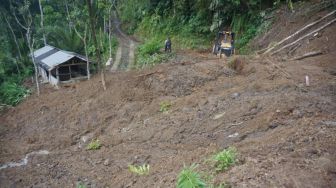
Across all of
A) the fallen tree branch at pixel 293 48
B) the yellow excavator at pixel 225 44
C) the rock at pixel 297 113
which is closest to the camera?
the rock at pixel 297 113

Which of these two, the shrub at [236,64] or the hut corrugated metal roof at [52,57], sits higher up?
the hut corrugated metal roof at [52,57]

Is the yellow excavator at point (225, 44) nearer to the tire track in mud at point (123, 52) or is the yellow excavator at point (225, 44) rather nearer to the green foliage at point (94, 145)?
the tire track in mud at point (123, 52)

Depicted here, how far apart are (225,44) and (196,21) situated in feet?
26.1

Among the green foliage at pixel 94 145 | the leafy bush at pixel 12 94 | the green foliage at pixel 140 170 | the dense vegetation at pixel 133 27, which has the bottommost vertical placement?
the green foliage at pixel 94 145

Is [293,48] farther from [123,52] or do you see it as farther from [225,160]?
[123,52]

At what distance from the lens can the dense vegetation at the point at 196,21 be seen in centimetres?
2472

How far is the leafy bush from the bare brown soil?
108 inches

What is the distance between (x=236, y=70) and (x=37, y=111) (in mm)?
11595

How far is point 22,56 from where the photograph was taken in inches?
1356

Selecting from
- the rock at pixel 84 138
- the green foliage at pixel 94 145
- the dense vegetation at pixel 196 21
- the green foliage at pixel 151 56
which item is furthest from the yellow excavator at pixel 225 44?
the green foliage at pixel 94 145

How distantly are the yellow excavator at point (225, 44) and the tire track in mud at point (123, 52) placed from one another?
7.84 m

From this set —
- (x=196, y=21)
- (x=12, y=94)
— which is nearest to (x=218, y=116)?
(x=196, y=21)

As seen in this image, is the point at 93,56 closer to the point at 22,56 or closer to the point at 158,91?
the point at 22,56

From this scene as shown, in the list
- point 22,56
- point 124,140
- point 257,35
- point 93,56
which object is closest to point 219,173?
point 124,140
